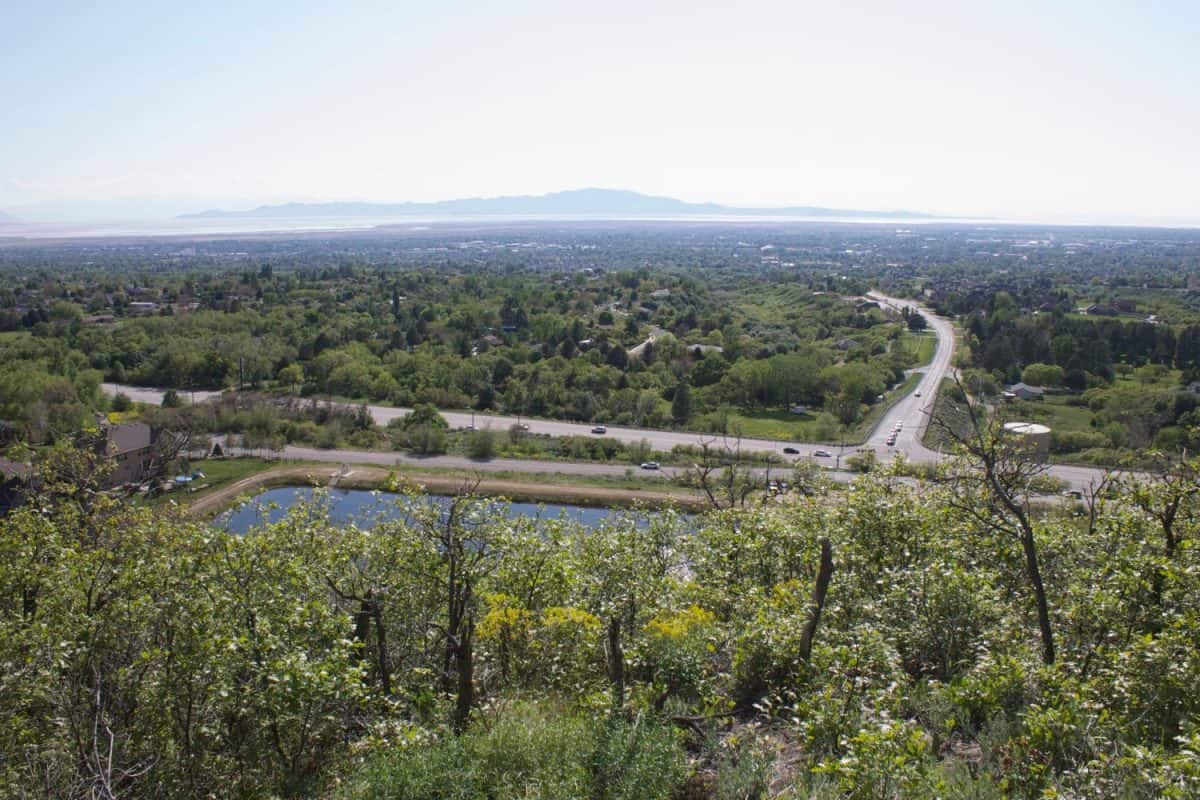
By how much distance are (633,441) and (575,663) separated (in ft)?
97.9

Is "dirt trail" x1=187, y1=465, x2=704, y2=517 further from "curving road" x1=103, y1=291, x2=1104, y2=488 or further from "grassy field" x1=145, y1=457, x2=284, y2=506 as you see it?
"curving road" x1=103, y1=291, x2=1104, y2=488

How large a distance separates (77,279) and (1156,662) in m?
112

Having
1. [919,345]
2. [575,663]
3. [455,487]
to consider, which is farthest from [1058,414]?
[575,663]

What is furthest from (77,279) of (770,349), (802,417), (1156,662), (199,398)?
(1156,662)

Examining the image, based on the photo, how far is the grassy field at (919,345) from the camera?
52.9 m

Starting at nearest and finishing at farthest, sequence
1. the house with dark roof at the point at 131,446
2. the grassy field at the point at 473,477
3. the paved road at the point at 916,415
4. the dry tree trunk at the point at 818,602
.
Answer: the dry tree trunk at the point at 818,602 < the house with dark roof at the point at 131,446 < the grassy field at the point at 473,477 < the paved road at the point at 916,415

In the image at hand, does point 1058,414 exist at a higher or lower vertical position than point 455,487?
higher

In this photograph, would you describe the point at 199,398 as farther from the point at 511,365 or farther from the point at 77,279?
the point at 77,279

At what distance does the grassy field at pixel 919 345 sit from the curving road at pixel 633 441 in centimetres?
496

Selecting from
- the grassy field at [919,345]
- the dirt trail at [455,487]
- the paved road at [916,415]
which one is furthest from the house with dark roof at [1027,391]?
the dirt trail at [455,487]

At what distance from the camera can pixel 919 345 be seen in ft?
188

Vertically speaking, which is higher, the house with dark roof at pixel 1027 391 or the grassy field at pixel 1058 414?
the house with dark roof at pixel 1027 391

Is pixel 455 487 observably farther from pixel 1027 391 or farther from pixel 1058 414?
pixel 1027 391

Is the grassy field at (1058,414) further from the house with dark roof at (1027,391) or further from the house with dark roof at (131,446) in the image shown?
the house with dark roof at (131,446)
